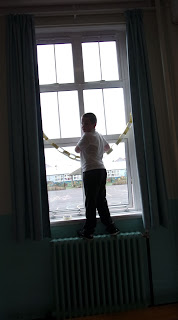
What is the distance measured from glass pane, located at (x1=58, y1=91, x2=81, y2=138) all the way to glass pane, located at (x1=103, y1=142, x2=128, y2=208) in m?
0.39

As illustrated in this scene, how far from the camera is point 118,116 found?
2549 millimetres

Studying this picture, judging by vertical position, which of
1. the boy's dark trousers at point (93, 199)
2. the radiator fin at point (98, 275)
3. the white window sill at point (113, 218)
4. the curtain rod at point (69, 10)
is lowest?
the radiator fin at point (98, 275)

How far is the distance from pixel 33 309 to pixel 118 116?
187 centimetres

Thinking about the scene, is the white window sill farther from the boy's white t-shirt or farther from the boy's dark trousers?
the boy's white t-shirt

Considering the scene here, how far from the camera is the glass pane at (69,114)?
2506 mm

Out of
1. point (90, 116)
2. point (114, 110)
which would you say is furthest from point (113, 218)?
point (114, 110)

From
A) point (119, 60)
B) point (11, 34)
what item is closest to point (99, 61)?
point (119, 60)

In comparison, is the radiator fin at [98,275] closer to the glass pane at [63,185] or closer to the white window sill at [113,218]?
the white window sill at [113,218]

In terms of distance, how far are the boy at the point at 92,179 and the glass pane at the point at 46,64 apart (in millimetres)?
619

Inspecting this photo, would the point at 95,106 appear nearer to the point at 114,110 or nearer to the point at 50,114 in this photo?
the point at 114,110

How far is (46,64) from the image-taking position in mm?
2541

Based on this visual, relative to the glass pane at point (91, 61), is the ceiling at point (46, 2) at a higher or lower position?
higher

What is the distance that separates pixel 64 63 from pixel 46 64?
174 mm

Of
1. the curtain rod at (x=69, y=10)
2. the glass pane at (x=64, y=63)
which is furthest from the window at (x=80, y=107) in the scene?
the curtain rod at (x=69, y=10)
